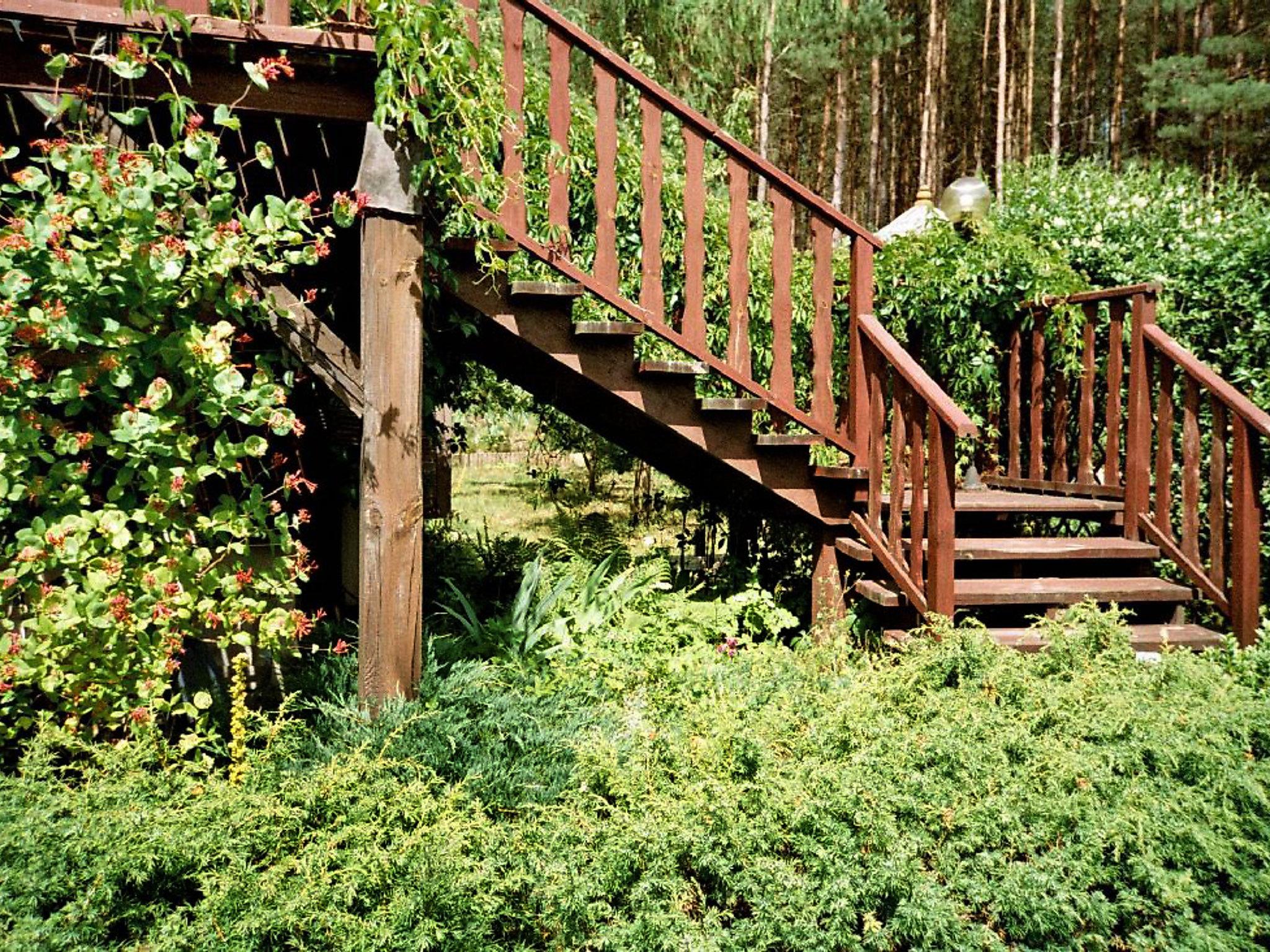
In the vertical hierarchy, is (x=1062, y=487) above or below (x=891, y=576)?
above

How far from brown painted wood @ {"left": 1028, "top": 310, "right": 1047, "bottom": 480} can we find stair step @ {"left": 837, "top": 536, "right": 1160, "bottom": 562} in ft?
3.78

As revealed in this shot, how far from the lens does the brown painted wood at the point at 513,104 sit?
393 centimetres

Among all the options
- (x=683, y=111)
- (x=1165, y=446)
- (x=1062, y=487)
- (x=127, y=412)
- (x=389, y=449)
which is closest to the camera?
(x=127, y=412)

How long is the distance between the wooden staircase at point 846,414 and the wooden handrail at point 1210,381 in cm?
1

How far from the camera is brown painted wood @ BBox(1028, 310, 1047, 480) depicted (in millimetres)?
5727

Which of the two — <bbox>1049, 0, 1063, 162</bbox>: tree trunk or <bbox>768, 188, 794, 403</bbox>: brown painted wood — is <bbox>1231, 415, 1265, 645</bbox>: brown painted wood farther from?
<bbox>1049, 0, 1063, 162</bbox>: tree trunk

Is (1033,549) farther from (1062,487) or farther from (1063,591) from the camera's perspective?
(1062,487)

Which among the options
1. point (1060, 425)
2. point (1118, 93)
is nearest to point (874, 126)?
point (1118, 93)

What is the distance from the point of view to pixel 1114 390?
16.6 feet

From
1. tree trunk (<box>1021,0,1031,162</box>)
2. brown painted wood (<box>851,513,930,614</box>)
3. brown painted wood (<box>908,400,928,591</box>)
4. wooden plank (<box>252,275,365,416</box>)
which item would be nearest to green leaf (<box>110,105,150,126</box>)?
wooden plank (<box>252,275,365,416</box>)

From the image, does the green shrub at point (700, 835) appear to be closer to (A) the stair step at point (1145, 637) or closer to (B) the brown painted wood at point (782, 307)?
(A) the stair step at point (1145, 637)

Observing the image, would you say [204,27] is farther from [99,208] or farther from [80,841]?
[80,841]

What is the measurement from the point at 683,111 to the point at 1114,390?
2736 millimetres

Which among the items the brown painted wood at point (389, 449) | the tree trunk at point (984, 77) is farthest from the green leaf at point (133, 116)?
the tree trunk at point (984, 77)
